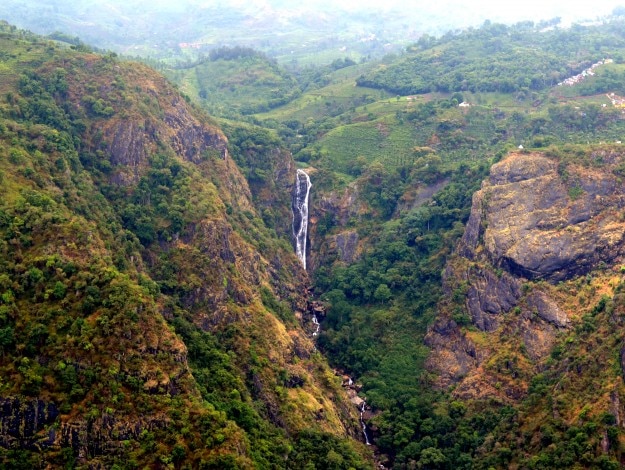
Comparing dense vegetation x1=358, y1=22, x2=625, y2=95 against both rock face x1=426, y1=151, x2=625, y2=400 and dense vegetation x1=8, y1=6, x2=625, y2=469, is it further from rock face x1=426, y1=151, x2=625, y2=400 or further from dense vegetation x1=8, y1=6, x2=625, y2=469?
rock face x1=426, y1=151, x2=625, y2=400

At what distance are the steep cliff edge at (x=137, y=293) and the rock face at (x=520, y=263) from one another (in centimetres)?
1182

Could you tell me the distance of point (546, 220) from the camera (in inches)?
2731

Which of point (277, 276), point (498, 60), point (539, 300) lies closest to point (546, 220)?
point (539, 300)

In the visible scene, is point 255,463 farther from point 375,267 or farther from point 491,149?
point 491,149

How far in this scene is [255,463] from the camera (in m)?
49.4

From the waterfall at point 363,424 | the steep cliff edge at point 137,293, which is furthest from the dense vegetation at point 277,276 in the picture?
the waterfall at point 363,424

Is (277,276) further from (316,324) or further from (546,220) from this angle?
(546,220)

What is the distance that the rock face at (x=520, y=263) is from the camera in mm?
63750

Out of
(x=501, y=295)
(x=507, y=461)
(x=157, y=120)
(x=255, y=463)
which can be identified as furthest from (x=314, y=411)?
(x=157, y=120)

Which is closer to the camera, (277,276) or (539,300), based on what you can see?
(539,300)

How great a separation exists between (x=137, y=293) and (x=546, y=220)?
A: 37.0 m

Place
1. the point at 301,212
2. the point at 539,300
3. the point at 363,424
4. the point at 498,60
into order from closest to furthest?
the point at 363,424 < the point at 539,300 < the point at 301,212 < the point at 498,60

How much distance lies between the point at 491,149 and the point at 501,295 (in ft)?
97.6

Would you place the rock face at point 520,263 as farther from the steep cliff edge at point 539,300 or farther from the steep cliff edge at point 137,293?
the steep cliff edge at point 137,293
